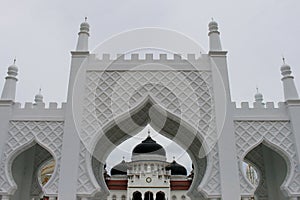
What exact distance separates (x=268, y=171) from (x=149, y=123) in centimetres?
308

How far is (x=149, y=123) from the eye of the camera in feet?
24.9

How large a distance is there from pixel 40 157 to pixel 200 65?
176 inches

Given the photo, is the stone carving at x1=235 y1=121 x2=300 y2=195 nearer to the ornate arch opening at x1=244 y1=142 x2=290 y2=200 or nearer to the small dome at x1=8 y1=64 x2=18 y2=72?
the ornate arch opening at x1=244 y1=142 x2=290 y2=200

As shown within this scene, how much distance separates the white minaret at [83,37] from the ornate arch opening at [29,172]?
2460 millimetres

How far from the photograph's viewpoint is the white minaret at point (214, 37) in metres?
7.10

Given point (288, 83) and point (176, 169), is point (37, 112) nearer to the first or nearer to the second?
point (288, 83)

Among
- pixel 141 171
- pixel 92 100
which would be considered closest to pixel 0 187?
pixel 92 100

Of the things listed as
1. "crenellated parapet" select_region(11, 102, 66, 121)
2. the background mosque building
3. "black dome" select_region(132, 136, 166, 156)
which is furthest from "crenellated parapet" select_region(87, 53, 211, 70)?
"black dome" select_region(132, 136, 166, 156)

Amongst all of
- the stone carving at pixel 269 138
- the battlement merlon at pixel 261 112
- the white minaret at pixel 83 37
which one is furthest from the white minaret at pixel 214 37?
the white minaret at pixel 83 37

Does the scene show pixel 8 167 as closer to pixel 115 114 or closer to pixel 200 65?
pixel 115 114

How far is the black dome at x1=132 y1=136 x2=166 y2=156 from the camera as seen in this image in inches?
848

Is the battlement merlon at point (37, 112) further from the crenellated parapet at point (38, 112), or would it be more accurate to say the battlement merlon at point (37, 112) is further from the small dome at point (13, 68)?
the small dome at point (13, 68)

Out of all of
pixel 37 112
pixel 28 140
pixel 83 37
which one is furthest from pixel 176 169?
pixel 28 140

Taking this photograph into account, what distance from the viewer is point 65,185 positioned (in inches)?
236
